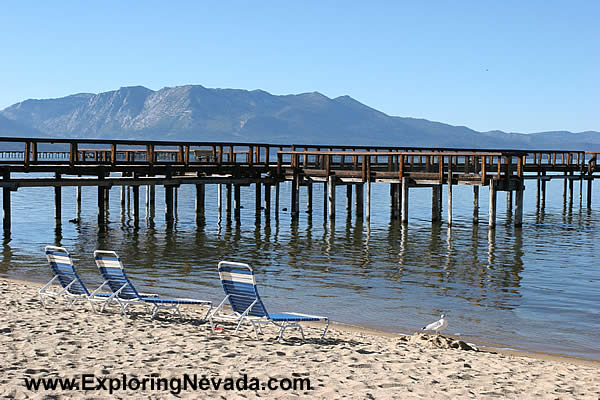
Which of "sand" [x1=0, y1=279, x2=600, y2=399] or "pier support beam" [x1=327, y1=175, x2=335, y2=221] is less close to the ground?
"pier support beam" [x1=327, y1=175, x2=335, y2=221]

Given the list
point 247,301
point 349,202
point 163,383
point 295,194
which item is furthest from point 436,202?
point 163,383

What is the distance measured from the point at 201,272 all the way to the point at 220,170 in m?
10.2

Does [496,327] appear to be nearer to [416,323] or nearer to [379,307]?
[416,323]

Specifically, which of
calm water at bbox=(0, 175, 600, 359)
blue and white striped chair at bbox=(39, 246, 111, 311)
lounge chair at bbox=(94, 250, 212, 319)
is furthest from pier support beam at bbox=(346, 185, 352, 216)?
lounge chair at bbox=(94, 250, 212, 319)

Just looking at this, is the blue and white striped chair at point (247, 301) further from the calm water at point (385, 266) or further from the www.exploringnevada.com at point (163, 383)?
the calm water at point (385, 266)

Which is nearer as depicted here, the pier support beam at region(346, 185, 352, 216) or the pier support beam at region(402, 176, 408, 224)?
the pier support beam at region(402, 176, 408, 224)

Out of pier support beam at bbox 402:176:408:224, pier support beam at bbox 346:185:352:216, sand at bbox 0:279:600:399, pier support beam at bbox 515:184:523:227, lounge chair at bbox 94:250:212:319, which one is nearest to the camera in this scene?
sand at bbox 0:279:600:399

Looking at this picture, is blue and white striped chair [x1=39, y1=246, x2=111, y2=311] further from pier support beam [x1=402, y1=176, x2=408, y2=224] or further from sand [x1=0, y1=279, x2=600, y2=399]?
pier support beam [x1=402, y1=176, x2=408, y2=224]

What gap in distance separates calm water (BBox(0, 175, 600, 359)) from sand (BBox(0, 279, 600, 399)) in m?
2.55

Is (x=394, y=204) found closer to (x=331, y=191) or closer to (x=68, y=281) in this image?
(x=331, y=191)

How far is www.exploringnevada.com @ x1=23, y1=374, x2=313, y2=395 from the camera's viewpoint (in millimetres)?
7117

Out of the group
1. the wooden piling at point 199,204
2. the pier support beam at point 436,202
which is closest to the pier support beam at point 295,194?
the wooden piling at point 199,204

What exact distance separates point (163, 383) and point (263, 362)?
1.38 meters

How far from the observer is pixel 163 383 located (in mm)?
7371
